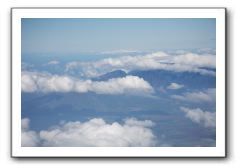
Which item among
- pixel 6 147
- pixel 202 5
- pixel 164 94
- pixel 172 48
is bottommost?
pixel 6 147

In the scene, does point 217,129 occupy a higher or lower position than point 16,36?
lower

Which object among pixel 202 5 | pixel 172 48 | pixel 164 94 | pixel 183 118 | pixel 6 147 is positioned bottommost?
pixel 6 147

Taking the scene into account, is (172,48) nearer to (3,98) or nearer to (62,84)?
(62,84)

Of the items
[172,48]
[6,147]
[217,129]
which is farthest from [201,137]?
[6,147]

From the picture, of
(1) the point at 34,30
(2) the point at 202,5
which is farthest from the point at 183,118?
(1) the point at 34,30

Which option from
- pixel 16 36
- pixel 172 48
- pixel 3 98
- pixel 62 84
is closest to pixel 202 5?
pixel 172 48

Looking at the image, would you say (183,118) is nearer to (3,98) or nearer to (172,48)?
(172,48)

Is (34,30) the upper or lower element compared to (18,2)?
lower
